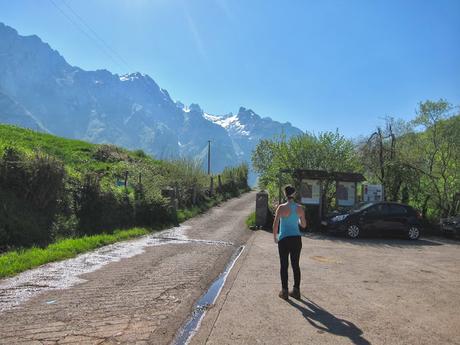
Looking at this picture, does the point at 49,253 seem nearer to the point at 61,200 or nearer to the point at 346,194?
the point at 61,200

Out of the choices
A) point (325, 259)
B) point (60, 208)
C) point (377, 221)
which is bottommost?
point (325, 259)

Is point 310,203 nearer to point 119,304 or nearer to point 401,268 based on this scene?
point 401,268

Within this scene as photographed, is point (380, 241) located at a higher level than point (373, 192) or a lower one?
lower

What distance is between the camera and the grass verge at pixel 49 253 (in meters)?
9.29

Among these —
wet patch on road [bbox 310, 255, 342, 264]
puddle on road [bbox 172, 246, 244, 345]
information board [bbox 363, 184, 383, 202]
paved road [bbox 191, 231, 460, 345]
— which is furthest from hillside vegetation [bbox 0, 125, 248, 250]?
information board [bbox 363, 184, 383, 202]

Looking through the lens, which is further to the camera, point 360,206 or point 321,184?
point 321,184

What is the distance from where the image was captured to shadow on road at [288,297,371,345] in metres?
5.63

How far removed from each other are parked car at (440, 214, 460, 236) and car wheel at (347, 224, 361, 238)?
5078 mm

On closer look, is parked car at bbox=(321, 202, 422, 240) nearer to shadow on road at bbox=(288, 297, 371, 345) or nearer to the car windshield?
the car windshield

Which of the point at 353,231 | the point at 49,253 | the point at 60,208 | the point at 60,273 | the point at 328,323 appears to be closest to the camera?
the point at 328,323

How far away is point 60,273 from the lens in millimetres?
9297

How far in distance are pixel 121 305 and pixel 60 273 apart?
2989 millimetres

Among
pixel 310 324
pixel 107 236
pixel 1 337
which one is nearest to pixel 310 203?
pixel 107 236

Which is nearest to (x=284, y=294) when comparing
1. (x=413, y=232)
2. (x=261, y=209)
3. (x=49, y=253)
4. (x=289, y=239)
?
(x=289, y=239)
